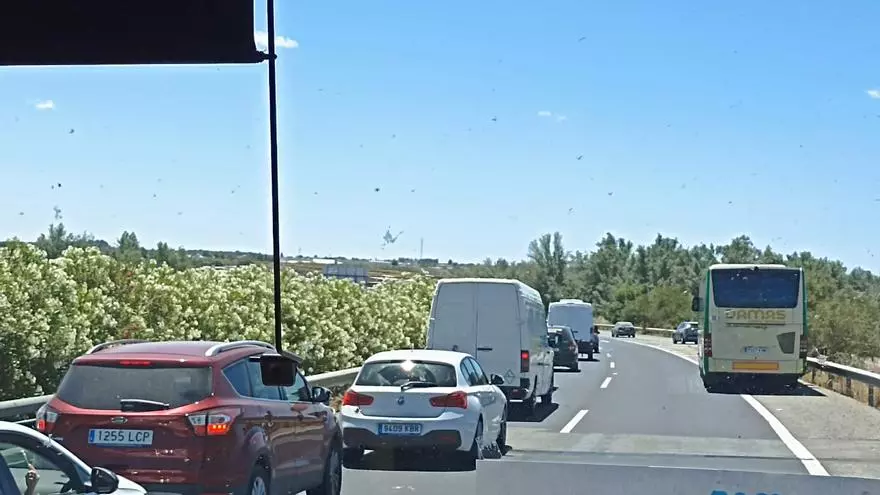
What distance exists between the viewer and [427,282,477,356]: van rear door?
21781 mm

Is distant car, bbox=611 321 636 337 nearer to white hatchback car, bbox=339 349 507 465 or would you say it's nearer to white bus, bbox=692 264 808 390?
white bus, bbox=692 264 808 390

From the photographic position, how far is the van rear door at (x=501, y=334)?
→ 70.7 feet

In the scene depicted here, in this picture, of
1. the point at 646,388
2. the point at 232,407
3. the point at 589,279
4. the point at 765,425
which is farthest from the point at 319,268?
the point at 589,279

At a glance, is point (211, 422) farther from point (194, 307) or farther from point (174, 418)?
point (194, 307)

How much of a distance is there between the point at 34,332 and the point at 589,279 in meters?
132

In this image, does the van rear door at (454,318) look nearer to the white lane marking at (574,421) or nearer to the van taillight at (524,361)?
the van taillight at (524,361)

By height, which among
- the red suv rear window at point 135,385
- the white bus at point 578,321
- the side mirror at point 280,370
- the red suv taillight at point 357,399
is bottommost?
the white bus at point 578,321

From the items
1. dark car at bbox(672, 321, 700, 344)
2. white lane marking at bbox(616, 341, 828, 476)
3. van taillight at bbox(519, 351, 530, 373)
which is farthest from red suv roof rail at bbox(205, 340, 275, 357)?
dark car at bbox(672, 321, 700, 344)

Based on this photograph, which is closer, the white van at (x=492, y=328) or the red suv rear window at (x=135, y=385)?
the red suv rear window at (x=135, y=385)

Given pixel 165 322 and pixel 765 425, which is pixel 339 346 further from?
pixel 765 425

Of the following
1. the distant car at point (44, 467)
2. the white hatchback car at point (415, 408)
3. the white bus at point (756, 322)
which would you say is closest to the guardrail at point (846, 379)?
the white bus at point (756, 322)

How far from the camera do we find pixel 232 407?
351 inches

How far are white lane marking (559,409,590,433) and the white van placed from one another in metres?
0.92

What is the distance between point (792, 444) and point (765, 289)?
12272 millimetres
